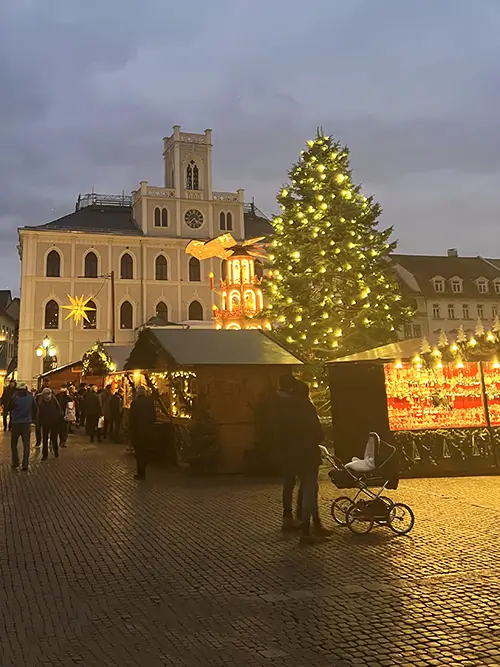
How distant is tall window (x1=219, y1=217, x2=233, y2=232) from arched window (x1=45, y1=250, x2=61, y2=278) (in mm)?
13890

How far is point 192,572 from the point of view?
572cm

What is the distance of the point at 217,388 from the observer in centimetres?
1264

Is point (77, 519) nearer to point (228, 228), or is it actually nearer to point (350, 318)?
point (350, 318)

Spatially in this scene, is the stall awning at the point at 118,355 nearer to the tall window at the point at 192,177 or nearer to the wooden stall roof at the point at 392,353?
the wooden stall roof at the point at 392,353

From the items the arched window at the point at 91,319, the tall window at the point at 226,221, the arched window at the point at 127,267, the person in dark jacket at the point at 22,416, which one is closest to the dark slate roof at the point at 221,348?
the person in dark jacket at the point at 22,416

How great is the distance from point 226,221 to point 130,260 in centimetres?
907

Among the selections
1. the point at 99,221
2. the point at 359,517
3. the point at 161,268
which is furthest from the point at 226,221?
the point at 359,517

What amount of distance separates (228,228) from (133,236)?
8.31 metres

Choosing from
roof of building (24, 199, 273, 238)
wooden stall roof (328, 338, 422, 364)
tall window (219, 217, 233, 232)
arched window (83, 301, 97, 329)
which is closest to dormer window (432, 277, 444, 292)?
roof of building (24, 199, 273, 238)

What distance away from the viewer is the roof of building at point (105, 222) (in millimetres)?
46781

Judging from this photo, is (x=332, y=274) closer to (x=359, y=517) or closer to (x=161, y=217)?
(x=359, y=517)

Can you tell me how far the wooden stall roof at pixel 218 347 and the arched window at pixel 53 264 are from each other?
3339 cm

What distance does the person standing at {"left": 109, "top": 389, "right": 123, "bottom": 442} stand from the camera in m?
18.8

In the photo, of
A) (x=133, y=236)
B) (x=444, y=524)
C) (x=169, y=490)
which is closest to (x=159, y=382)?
(x=169, y=490)
